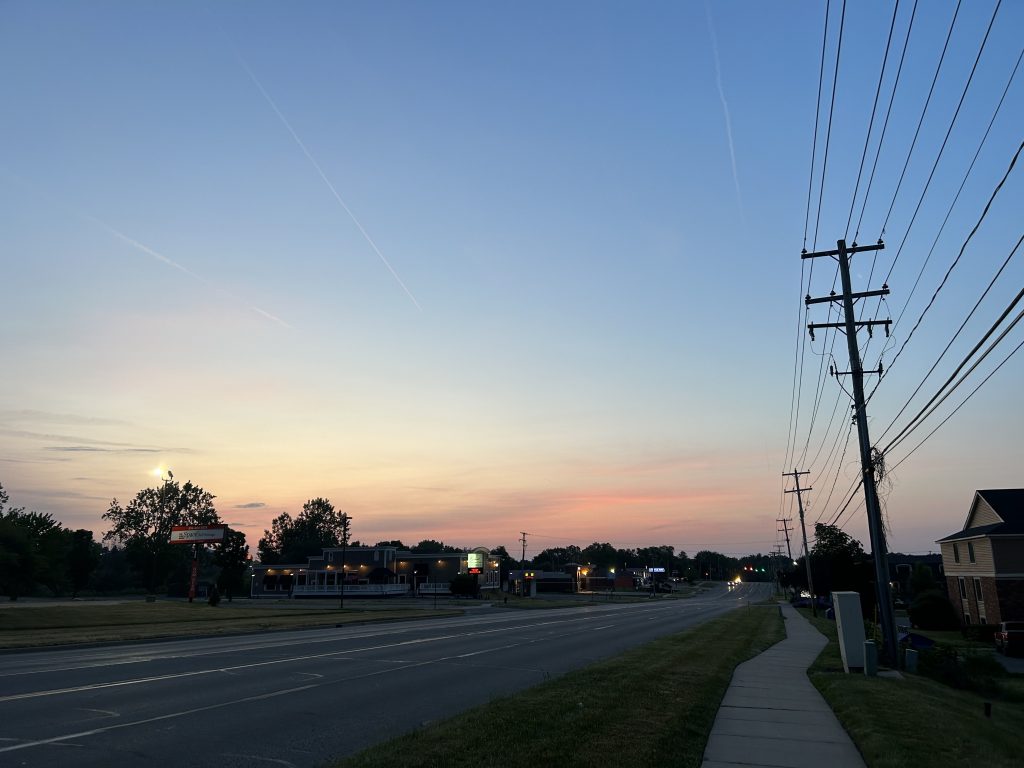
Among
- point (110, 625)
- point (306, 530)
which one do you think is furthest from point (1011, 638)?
point (306, 530)

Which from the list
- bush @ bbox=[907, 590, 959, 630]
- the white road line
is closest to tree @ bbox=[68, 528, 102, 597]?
the white road line

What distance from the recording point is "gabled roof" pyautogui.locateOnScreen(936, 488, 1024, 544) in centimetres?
4216

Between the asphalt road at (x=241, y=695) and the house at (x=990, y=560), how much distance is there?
29.0 metres

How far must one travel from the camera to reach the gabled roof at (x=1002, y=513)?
1660 inches

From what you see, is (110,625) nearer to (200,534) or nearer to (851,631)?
(200,534)

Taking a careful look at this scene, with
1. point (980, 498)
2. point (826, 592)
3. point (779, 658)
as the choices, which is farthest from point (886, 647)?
point (826, 592)

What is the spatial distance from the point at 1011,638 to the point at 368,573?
85348mm

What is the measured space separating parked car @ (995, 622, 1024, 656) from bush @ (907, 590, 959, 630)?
14093mm

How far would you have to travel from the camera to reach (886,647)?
20.8 m

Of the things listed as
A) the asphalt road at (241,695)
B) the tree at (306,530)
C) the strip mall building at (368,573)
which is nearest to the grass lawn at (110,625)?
the asphalt road at (241,695)

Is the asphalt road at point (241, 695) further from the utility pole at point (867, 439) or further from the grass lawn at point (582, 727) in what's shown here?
the utility pole at point (867, 439)

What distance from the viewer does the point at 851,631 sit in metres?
19.7

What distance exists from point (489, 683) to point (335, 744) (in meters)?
7.14

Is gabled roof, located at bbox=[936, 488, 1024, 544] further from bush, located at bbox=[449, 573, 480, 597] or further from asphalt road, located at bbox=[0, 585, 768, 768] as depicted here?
bush, located at bbox=[449, 573, 480, 597]
